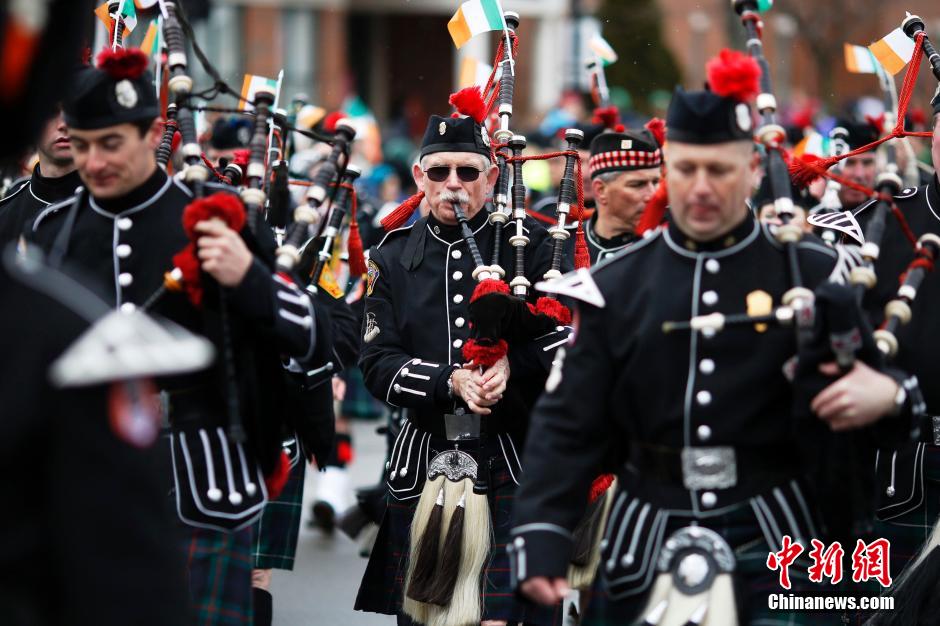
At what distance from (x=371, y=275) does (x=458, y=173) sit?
20.5 inches

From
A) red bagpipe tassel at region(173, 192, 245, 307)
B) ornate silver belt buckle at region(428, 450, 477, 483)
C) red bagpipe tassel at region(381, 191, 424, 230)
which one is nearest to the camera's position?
red bagpipe tassel at region(173, 192, 245, 307)

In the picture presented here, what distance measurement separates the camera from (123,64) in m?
4.23

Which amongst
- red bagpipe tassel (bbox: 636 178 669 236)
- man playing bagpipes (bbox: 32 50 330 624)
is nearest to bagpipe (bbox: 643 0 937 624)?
red bagpipe tassel (bbox: 636 178 669 236)

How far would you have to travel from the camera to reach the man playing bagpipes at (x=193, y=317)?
163 inches

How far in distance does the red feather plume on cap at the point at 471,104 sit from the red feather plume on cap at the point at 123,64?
1829 millimetres

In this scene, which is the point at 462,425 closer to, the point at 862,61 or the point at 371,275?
the point at 371,275

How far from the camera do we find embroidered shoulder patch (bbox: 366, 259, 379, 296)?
5.71m

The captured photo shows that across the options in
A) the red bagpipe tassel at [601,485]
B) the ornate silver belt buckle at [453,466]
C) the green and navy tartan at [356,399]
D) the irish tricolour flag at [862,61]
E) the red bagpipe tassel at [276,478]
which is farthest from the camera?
the green and navy tartan at [356,399]

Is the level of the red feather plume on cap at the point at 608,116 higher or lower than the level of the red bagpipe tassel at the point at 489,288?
higher

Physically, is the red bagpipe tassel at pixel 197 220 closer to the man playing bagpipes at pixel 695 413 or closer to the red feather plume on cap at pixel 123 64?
the red feather plume on cap at pixel 123 64

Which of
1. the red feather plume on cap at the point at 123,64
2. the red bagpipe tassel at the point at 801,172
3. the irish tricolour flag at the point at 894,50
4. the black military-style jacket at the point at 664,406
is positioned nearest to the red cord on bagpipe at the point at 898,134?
the red bagpipe tassel at the point at 801,172

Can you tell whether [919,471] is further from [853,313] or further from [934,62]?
[853,313]

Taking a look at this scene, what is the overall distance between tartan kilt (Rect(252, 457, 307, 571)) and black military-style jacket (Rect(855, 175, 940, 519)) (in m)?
2.43

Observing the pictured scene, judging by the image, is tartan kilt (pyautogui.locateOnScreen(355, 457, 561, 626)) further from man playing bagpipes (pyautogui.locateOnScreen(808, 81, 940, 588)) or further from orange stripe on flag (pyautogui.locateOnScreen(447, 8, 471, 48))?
orange stripe on flag (pyautogui.locateOnScreen(447, 8, 471, 48))
